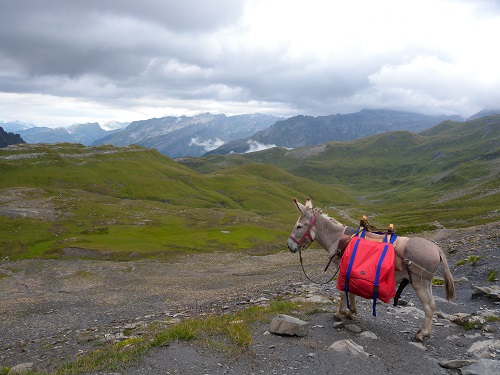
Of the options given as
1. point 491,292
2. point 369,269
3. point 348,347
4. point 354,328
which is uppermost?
point 369,269

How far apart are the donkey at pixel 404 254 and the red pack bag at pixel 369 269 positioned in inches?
20.9

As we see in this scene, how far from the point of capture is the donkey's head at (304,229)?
45.0 ft

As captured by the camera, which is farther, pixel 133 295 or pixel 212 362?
pixel 133 295

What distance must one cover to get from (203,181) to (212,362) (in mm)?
174414

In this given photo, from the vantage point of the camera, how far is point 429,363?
1070cm

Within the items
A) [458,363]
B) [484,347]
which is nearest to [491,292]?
[484,347]

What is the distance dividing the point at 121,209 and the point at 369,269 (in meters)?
103

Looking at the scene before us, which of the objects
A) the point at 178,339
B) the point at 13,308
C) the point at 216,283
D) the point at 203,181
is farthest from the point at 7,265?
the point at 203,181

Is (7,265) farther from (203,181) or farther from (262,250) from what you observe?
(203,181)

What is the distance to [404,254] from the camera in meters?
12.3

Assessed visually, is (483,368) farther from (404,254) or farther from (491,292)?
(491,292)

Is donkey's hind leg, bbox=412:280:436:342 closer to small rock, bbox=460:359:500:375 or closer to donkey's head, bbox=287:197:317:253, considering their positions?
small rock, bbox=460:359:500:375

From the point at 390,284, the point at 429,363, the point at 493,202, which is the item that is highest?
the point at 390,284

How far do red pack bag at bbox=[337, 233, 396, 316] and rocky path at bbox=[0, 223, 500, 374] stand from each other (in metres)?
1.57
